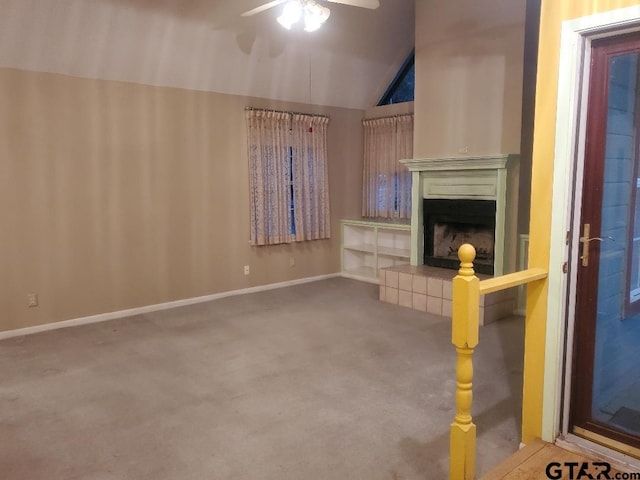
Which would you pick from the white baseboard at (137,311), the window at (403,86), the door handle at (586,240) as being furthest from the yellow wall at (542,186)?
the window at (403,86)

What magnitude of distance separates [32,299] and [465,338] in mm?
4009

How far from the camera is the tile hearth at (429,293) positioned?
15.3ft

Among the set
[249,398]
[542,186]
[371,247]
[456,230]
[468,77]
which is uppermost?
[468,77]

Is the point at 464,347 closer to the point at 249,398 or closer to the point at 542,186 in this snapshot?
the point at 542,186

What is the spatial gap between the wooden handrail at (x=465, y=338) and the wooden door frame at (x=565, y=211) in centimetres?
21

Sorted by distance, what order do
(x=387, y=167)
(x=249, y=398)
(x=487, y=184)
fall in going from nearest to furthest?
(x=249, y=398)
(x=487, y=184)
(x=387, y=167)

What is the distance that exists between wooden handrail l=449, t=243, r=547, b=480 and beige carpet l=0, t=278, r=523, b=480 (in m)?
0.23

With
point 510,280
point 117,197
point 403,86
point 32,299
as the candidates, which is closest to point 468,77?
point 403,86

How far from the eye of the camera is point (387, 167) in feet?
Result: 21.8

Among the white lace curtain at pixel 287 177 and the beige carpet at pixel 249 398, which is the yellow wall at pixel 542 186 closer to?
the beige carpet at pixel 249 398

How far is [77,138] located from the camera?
4648mm

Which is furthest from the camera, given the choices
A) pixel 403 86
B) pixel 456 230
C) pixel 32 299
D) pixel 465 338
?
pixel 403 86

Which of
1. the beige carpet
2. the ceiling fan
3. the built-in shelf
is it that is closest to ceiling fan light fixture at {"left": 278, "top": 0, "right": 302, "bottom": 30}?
the ceiling fan

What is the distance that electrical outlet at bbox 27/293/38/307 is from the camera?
4.48m
